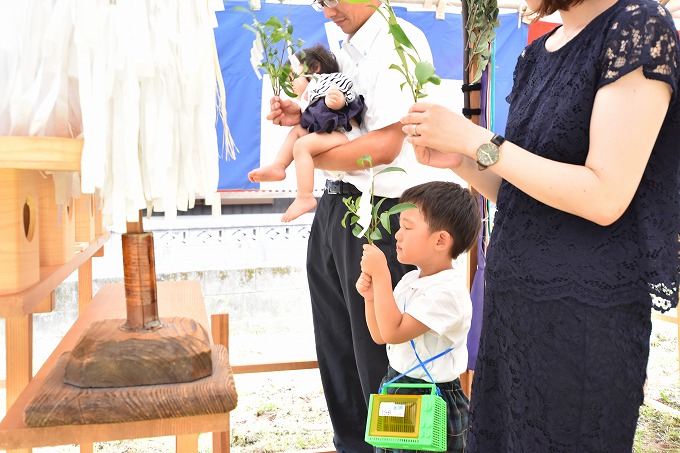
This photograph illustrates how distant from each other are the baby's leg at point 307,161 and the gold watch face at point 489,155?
92 centimetres

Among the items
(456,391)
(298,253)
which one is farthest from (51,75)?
(298,253)

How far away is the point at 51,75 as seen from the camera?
819 mm

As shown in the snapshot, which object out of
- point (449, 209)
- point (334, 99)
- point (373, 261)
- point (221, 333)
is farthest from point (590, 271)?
point (221, 333)

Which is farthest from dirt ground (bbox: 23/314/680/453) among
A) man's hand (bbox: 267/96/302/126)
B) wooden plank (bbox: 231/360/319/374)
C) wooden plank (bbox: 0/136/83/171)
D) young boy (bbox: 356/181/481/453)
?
wooden plank (bbox: 0/136/83/171)

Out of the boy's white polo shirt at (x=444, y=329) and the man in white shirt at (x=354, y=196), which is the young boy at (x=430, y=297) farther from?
the man in white shirt at (x=354, y=196)

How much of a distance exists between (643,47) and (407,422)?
41.3 inches

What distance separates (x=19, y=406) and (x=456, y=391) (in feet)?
4.30

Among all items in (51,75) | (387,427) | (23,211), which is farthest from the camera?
(387,427)

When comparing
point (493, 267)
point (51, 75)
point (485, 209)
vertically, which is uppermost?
point (51, 75)

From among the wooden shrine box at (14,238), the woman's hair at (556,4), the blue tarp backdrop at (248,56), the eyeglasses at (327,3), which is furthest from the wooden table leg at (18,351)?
the woman's hair at (556,4)

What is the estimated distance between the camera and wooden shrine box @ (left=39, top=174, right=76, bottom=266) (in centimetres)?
131

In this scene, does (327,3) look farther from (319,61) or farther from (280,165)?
(280,165)

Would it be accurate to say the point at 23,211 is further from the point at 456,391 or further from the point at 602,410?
the point at 456,391

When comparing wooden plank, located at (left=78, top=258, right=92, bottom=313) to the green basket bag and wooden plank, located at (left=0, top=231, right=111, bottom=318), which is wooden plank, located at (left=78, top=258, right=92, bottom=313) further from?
the green basket bag
